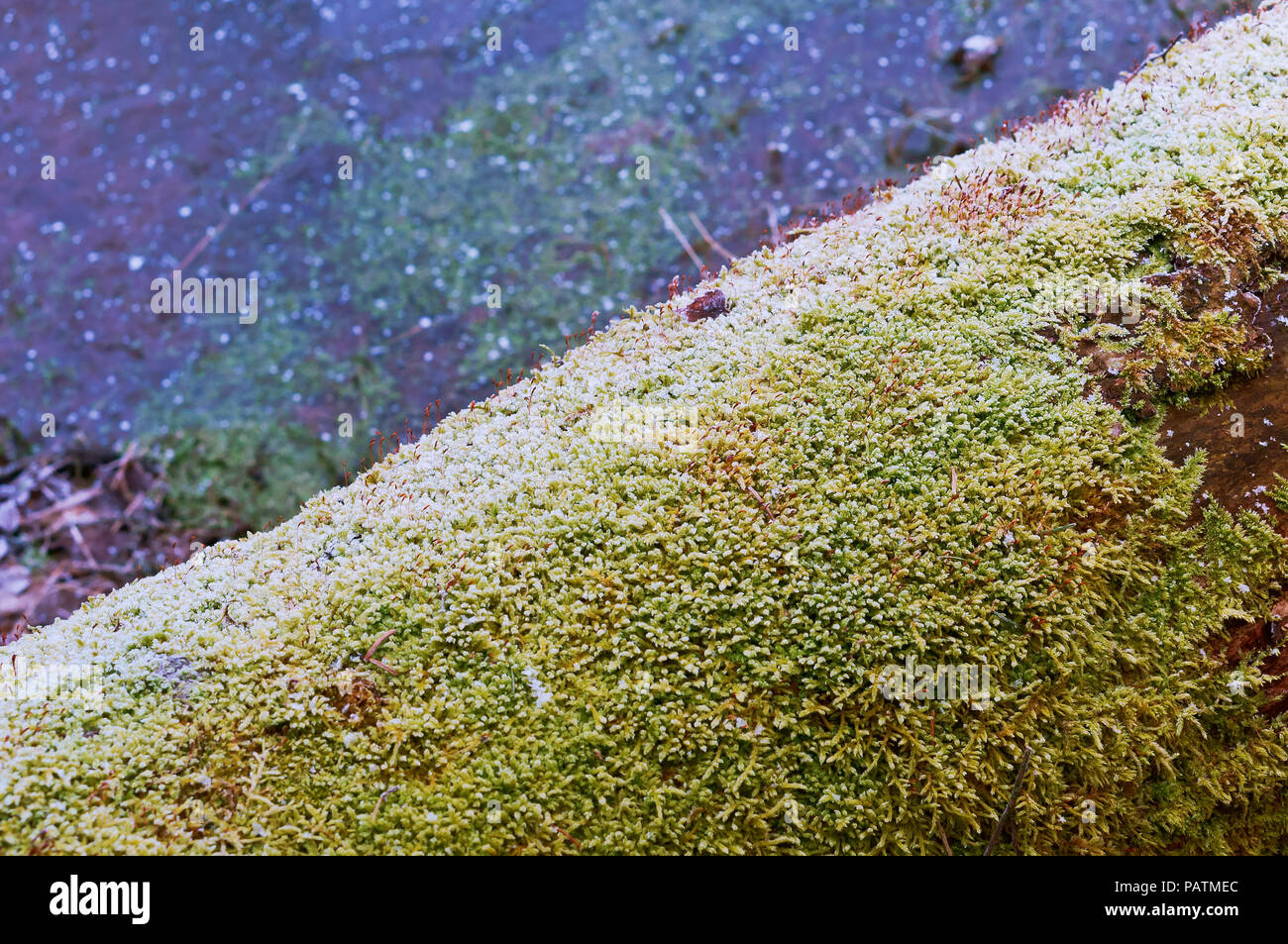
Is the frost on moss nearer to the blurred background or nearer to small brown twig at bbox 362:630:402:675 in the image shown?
small brown twig at bbox 362:630:402:675

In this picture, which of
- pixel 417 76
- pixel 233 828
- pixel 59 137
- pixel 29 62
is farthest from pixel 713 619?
pixel 29 62

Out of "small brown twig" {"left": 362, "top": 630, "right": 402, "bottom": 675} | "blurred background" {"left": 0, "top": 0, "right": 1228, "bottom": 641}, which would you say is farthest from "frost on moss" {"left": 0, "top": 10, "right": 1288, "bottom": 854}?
"blurred background" {"left": 0, "top": 0, "right": 1228, "bottom": 641}

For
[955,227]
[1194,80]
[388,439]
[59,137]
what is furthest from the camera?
[59,137]

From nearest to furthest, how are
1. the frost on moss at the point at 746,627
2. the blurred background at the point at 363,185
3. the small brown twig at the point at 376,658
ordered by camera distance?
1. the frost on moss at the point at 746,627
2. the small brown twig at the point at 376,658
3. the blurred background at the point at 363,185

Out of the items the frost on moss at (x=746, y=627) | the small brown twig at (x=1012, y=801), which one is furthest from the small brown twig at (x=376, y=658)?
the small brown twig at (x=1012, y=801)

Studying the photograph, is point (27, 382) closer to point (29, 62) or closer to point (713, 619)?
point (29, 62)

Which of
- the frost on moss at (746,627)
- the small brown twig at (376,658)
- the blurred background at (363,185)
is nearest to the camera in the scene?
the frost on moss at (746,627)

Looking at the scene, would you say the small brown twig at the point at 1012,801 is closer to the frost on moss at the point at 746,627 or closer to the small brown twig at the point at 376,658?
the frost on moss at the point at 746,627

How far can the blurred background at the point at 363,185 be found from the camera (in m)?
5.69

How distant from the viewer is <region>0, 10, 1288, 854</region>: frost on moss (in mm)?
1847

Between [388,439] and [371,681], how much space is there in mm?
3925

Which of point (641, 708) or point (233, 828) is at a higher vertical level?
point (641, 708)

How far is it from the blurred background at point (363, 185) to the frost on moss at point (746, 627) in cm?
347

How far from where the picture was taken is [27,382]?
5.96 meters
